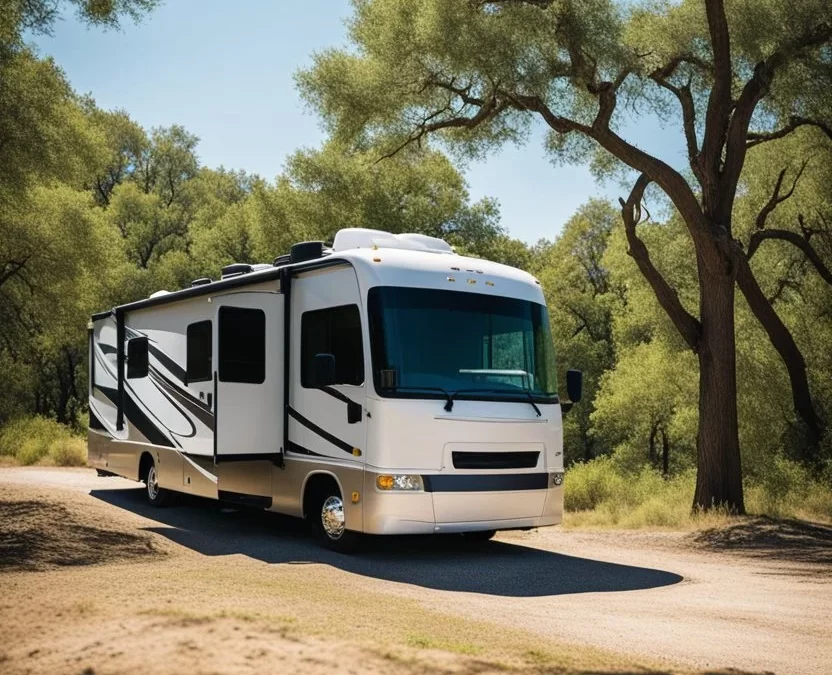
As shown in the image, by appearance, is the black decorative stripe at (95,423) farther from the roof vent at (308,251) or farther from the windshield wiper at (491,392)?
the windshield wiper at (491,392)

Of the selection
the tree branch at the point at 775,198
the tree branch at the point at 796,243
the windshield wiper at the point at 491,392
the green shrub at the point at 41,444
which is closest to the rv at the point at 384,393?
the windshield wiper at the point at 491,392

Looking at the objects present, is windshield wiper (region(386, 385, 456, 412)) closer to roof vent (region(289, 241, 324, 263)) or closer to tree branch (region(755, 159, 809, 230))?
roof vent (region(289, 241, 324, 263))

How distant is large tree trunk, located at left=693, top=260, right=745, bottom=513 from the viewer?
54.5 feet

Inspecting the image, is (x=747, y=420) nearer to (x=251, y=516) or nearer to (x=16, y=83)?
(x=251, y=516)

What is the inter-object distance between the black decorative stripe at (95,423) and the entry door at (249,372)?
6428 mm

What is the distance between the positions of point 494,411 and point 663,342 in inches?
640

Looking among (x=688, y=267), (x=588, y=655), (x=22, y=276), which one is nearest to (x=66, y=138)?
(x=22, y=276)

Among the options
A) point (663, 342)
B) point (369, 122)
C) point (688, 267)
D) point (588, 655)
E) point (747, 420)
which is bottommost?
point (588, 655)

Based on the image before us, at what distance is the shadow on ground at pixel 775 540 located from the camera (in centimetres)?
1346

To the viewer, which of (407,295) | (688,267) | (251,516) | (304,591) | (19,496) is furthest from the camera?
(688,267)

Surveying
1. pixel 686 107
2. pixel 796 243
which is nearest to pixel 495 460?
pixel 686 107

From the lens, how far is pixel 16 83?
18.8 m

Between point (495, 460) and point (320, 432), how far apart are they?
1967mm

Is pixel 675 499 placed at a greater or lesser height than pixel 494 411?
lesser
